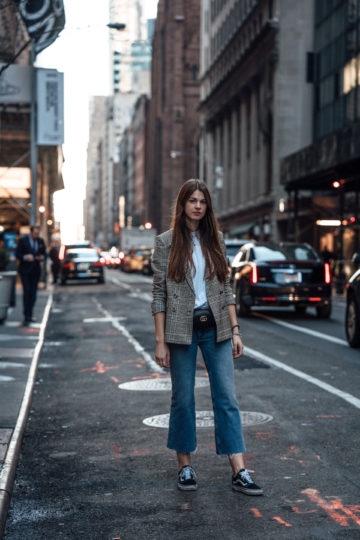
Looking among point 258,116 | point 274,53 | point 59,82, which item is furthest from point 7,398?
point 258,116

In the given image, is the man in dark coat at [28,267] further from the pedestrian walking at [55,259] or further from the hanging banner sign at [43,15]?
the pedestrian walking at [55,259]

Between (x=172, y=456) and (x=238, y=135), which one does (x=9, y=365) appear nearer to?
(x=172, y=456)

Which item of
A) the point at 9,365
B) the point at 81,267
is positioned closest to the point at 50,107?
the point at 81,267

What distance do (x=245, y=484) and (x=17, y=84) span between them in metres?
32.7

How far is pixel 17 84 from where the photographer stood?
3575 centimetres

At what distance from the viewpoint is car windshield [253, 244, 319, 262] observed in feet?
61.5

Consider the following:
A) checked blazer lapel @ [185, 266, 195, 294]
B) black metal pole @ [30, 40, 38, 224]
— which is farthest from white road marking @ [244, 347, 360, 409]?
black metal pole @ [30, 40, 38, 224]

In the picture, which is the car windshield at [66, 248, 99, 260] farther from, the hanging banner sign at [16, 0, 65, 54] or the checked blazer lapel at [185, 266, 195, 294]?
the checked blazer lapel at [185, 266, 195, 294]

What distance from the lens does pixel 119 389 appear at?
936 centimetres

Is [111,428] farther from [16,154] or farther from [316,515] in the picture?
[16,154]

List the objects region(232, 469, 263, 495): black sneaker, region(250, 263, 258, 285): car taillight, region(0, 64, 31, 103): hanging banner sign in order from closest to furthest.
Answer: region(232, 469, 263, 495): black sneaker
region(250, 263, 258, 285): car taillight
region(0, 64, 31, 103): hanging banner sign

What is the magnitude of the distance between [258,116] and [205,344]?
184 feet

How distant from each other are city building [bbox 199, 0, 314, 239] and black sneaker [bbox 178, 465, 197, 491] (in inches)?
1634

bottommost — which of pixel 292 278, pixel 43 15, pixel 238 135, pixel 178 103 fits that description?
pixel 292 278
